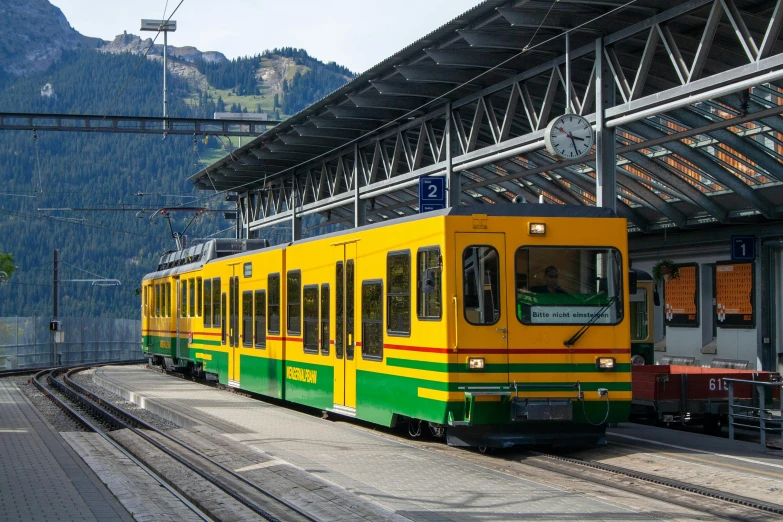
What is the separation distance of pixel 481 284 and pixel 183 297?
676 inches

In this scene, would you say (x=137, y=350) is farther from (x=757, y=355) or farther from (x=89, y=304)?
(x=89, y=304)

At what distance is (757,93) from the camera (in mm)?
18406

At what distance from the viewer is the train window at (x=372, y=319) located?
14.4m

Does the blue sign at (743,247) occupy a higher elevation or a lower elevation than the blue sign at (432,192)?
lower

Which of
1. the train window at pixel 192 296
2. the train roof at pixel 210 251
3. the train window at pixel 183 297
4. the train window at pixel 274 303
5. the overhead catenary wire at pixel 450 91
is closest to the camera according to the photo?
the overhead catenary wire at pixel 450 91

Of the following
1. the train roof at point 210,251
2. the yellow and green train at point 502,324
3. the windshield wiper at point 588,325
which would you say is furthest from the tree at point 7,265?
the windshield wiper at point 588,325

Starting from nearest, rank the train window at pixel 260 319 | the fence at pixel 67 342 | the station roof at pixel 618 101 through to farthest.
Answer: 1. the station roof at pixel 618 101
2. the train window at pixel 260 319
3. the fence at pixel 67 342

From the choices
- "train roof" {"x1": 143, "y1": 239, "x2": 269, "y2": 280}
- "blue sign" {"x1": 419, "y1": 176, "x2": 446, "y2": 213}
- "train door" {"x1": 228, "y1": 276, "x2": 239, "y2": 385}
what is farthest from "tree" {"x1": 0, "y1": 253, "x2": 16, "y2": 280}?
"blue sign" {"x1": 419, "y1": 176, "x2": 446, "y2": 213}

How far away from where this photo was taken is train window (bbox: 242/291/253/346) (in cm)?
2123

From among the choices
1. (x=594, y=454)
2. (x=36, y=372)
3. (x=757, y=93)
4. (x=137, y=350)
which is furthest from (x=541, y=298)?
(x=137, y=350)

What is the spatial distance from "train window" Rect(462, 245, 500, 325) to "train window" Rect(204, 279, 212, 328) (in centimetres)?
1337

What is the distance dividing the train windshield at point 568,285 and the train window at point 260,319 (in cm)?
841

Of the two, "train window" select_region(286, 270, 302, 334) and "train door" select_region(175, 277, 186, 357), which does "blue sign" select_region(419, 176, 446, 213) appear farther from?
"train door" select_region(175, 277, 186, 357)

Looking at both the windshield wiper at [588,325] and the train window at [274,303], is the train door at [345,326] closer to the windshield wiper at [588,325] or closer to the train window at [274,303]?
the train window at [274,303]
